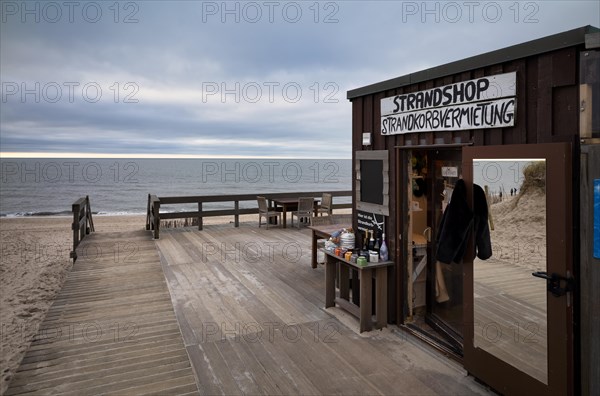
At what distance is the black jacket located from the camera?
10.6ft

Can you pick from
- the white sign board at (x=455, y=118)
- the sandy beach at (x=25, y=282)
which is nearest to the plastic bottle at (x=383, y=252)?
the white sign board at (x=455, y=118)

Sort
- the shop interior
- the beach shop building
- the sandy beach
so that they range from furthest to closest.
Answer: the sandy beach, the shop interior, the beach shop building

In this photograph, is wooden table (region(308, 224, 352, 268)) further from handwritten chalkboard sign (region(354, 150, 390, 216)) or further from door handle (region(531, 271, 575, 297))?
door handle (region(531, 271, 575, 297))

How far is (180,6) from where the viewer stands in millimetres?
8680

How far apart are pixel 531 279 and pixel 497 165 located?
144 cm

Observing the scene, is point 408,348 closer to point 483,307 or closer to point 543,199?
point 483,307

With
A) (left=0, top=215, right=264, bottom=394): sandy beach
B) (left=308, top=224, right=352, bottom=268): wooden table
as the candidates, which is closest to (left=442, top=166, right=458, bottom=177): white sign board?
(left=308, top=224, right=352, bottom=268): wooden table

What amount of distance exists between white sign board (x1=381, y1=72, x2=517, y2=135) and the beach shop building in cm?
1

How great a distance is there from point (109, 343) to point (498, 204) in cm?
412

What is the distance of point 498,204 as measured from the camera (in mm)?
3527

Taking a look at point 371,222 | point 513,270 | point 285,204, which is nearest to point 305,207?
point 285,204

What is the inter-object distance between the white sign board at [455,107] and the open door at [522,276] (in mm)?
282

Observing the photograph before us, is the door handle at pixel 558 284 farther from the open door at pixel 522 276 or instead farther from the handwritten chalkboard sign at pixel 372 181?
the handwritten chalkboard sign at pixel 372 181

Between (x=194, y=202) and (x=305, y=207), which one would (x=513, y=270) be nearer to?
(x=305, y=207)
